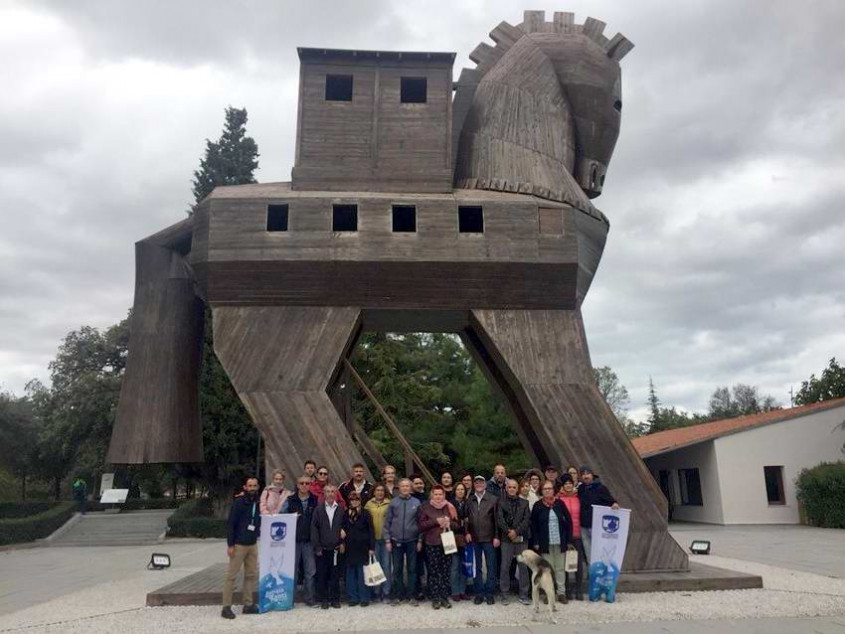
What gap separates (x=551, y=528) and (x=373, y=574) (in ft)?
8.48

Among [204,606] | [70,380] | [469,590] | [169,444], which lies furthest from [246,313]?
[70,380]

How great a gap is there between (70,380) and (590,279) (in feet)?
124

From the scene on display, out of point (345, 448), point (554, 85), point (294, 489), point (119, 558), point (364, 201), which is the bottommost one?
point (119, 558)

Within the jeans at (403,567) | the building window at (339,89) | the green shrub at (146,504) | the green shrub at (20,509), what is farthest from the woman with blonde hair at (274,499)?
the green shrub at (146,504)

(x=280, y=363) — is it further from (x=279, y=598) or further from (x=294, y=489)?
(x=279, y=598)

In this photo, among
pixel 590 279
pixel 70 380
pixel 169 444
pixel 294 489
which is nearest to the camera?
pixel 294 489

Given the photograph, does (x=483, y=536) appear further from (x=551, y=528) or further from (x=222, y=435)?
(x=222, y=435)

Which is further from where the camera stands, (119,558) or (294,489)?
(119,558)

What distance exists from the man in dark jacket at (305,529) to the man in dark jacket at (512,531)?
8.84ft

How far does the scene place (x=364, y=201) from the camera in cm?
1205

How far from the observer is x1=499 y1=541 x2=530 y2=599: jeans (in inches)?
368

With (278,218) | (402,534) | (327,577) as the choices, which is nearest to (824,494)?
(402,534)

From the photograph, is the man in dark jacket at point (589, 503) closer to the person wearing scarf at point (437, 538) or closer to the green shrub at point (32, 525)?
the person wearing scarf at point (437, 538)

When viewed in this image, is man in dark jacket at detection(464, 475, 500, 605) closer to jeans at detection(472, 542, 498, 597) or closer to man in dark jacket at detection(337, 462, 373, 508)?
jeans at detection(472, 542, 498, 597)
